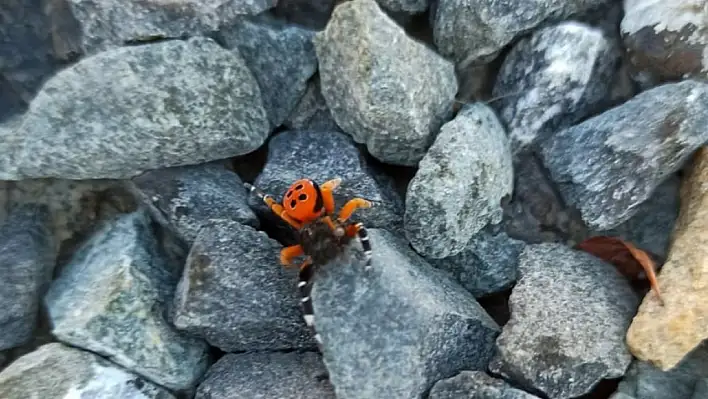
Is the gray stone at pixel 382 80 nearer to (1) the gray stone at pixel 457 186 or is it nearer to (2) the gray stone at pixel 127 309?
(1) the gray stone at pixel 457 186

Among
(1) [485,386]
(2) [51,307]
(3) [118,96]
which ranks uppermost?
(3) [118,96]

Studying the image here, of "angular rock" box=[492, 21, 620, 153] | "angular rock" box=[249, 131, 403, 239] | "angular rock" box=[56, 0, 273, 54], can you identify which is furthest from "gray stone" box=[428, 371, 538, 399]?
"angular rock" box=[56, 0, 273, 54]

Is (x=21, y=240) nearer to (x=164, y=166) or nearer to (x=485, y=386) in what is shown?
(x=164, y=166)

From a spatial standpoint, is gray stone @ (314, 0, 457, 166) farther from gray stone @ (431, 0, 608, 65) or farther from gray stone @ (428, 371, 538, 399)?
gray stone @ (428, 371, 538, 399)

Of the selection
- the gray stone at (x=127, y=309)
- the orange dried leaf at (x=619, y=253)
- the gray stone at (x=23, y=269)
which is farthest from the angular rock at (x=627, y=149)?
the gray stone at (x=23, y=269)

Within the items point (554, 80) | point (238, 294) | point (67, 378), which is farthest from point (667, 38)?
point (67, 378)

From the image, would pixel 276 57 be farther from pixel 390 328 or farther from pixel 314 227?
pixel 390 328

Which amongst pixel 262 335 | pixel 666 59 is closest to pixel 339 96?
pixel 262 335
